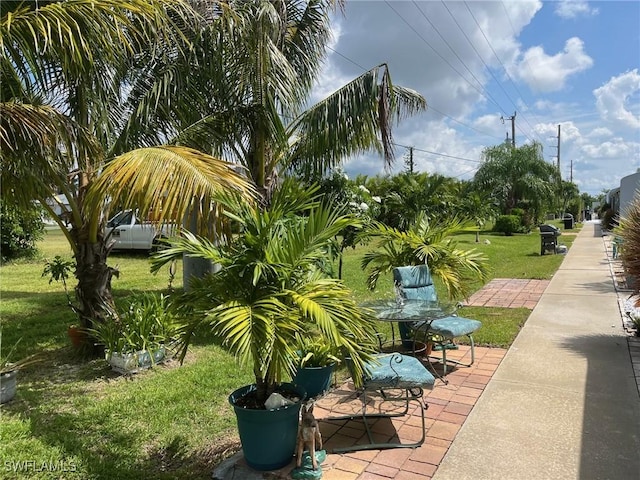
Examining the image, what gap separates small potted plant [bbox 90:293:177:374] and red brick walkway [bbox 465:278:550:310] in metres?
4.81

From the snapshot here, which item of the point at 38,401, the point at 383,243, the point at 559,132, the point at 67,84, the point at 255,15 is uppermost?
the point at 559,132

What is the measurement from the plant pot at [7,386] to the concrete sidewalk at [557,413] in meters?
3.99

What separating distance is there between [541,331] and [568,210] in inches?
2537

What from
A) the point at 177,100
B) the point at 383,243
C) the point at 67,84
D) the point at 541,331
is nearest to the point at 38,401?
the point at 67,84

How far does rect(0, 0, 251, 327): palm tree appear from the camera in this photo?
11.7 feet

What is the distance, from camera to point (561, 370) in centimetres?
500

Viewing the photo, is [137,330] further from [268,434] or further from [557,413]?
[557,413]

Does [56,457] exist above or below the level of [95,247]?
below

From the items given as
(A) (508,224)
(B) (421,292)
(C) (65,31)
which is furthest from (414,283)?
(A) (508,224)

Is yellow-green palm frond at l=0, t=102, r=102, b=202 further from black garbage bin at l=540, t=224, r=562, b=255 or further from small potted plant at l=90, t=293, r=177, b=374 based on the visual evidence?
black garbage bin at l=540, t=224, r=562, b=255

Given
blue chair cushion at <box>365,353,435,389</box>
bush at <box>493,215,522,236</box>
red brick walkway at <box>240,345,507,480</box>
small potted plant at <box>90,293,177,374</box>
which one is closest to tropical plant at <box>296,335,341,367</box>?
red brick walkway at <box>240,345,507,480</box>

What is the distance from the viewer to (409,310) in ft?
16.0

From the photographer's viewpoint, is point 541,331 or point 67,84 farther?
point 541,331

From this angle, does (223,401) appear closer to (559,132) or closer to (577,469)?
(577,469)
